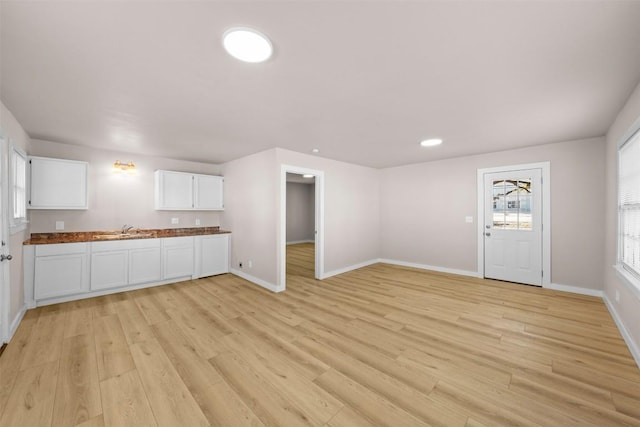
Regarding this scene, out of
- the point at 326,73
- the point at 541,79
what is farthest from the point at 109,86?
the point at 541,79

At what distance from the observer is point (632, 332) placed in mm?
2326

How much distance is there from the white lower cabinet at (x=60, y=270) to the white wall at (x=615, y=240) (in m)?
6.33

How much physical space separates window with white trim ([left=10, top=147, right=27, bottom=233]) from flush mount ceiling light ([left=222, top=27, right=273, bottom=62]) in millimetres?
2946

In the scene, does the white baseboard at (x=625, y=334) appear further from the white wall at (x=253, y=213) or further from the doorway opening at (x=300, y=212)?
the doorway opening at (x=300, y=212)

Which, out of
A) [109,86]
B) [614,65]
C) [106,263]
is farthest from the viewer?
[106,263]

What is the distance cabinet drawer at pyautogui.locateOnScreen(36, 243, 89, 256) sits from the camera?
11.0ft

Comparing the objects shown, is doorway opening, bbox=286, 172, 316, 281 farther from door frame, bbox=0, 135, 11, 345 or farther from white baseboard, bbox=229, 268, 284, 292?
door frame, bbox=0, 135, 11, 345

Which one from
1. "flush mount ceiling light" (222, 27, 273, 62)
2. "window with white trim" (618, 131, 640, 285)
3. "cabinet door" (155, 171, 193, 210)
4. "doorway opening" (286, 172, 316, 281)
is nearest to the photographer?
"flush mount ceiling light" (222, 27, 273, 62)

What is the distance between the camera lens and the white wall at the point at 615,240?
224cm

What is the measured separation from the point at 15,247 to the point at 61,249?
1.92ft

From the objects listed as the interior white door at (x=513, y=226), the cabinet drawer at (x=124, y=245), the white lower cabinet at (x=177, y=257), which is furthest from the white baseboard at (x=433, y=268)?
the cabinet drawer at (x=124, y=245)

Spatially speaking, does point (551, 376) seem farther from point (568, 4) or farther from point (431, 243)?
point (431, 243)

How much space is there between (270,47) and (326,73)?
1.60ft

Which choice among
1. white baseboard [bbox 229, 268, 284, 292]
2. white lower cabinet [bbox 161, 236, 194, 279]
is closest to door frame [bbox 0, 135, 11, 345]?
white lower cabinet [bbox 161, 236, 194, 279]
